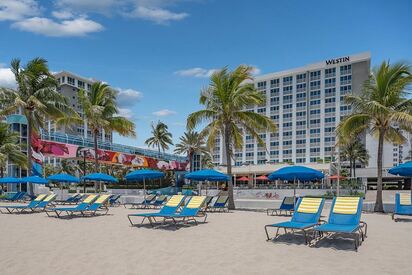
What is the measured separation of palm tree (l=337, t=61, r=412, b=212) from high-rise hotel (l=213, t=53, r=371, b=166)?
6440cm

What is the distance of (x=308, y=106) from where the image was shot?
298 feet

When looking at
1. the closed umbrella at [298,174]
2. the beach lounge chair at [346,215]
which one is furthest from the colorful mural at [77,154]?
the beach lounge chair at [346,215]

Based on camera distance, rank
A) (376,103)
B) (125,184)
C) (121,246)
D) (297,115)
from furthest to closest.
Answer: (297,115) < (125,184) < (376,103) < (121,246)

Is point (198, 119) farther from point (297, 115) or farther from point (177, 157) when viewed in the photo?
point (297, 115)

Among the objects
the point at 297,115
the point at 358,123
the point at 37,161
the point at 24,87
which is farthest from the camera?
the point at 297,115

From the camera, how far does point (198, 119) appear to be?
2142cm

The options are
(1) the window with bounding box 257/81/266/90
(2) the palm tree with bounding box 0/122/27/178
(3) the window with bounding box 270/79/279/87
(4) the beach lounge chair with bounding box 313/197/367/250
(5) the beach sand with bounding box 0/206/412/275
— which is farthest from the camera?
(1) the window with bounding box 257/81/266/90

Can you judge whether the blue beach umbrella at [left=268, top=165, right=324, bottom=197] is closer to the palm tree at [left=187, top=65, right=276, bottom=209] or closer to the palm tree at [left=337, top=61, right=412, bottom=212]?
the palm tree at [left=337, top=61, right=412, bottom=212]

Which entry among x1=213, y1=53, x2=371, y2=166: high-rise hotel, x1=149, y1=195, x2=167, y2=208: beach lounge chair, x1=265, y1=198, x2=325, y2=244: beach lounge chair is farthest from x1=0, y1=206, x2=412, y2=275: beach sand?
x1=213, y1=53, x2=371, y2=166: high-rise hotel

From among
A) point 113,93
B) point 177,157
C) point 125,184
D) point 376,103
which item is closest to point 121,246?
point 376,103

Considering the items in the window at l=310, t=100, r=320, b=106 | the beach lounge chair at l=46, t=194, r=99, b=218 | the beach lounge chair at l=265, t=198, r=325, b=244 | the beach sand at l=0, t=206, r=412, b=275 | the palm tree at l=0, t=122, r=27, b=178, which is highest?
the window at l=310, t=100, r=320, b=106

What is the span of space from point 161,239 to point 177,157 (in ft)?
164

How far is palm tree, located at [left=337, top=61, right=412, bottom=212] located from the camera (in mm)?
17375

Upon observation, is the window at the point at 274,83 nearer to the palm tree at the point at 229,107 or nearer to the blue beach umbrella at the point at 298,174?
the palm tree at the point at 229,107
